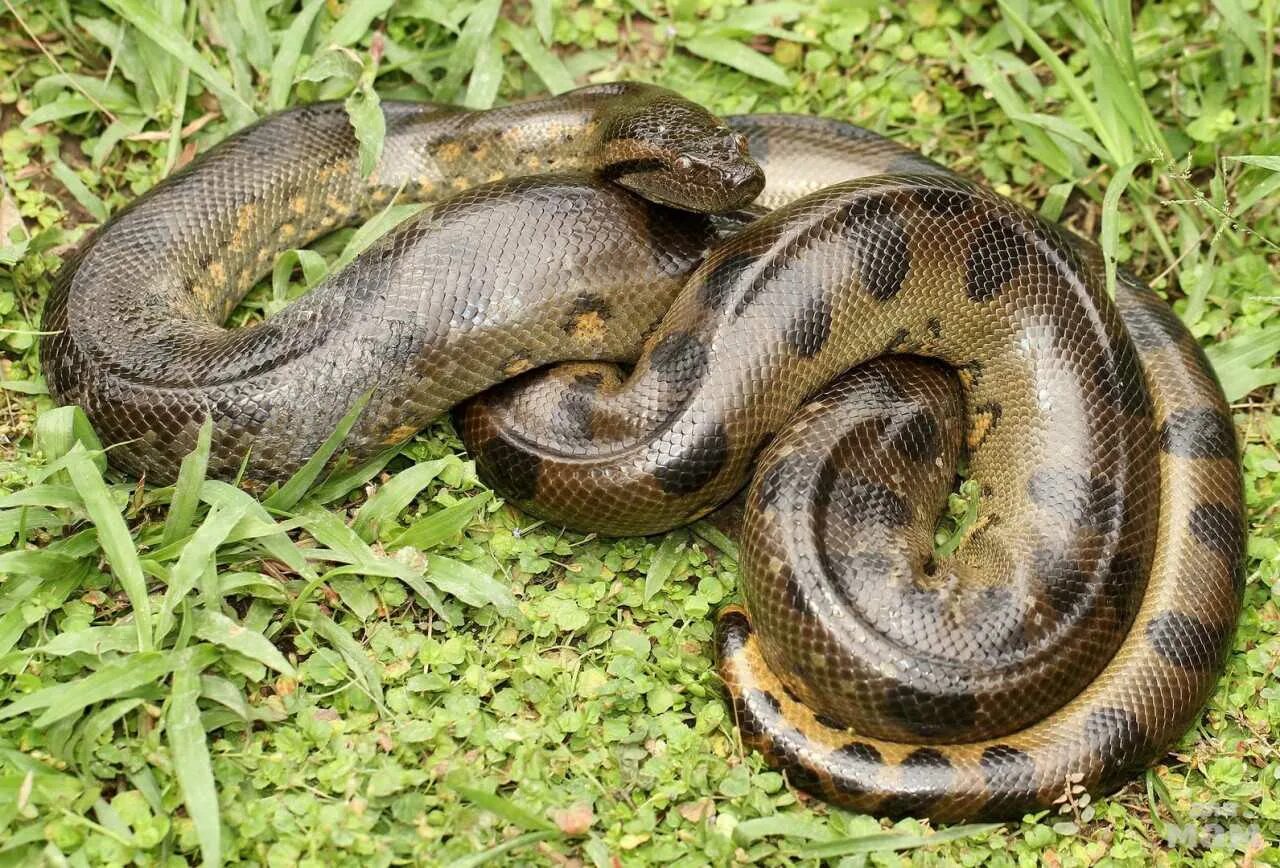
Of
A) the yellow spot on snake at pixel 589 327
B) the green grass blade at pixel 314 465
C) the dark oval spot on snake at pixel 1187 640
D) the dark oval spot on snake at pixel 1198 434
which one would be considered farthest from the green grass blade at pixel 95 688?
the dark oval spot on snake at pixel 1198 434

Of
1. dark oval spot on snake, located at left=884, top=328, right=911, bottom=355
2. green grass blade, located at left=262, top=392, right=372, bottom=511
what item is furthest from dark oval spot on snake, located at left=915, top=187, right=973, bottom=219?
green grass blade, located at left=262, top=392, right=372, bottom=511

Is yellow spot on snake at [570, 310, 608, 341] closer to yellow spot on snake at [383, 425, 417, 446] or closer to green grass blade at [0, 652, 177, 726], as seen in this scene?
yellow spot on snake at [383, 425, 417, 446]

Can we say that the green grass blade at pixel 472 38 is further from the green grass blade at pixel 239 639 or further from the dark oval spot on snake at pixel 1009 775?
the dark oval spot on snake at pixel 1009 775

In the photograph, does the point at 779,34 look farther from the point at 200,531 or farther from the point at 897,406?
the point at 200,531

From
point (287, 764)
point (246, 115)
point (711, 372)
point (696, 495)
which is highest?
point (246, 115)

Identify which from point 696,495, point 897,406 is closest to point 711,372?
point 696,495
